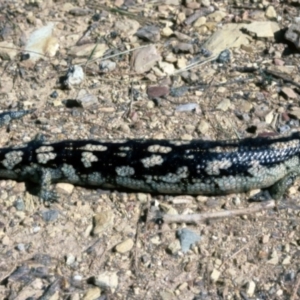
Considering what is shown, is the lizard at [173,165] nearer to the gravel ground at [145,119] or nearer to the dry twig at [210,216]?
the gravel ground at [145,119]

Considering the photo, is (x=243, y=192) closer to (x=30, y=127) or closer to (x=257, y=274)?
(x=257, y=274)

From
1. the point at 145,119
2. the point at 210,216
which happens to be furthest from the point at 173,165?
the point at 145,119

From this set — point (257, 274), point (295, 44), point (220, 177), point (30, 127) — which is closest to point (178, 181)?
point (220, 177)

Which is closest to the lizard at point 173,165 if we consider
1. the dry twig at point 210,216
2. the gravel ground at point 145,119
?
the gravel ground at point 145,119

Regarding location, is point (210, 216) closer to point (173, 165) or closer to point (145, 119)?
point (173, 165)

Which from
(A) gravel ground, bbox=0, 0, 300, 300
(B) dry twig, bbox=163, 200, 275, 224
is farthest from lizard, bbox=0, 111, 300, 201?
(B) dry twig, bbox=163, 200, 275, 224
